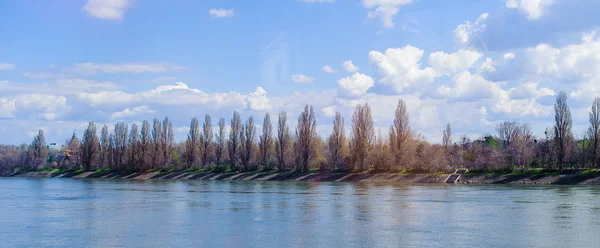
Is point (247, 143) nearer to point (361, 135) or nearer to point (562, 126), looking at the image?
point (361, 135)

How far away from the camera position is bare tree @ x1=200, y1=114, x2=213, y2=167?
111125 millimetres

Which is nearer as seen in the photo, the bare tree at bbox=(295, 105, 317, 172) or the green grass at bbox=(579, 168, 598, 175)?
the green grass at bbox=(579, 168, 598, 175)

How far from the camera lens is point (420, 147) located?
88812 mm

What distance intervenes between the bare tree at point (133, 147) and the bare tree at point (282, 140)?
100 ft

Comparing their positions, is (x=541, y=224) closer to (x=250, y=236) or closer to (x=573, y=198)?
(x=250, y=236)

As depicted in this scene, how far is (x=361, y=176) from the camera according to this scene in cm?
8881

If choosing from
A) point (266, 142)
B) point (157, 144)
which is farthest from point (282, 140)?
point (157, 144)


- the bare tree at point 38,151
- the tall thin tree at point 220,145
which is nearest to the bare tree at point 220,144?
the tall thin tree at point 220,145

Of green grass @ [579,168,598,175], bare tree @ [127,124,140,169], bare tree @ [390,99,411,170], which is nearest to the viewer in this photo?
green grass @ [579,168,598,175]

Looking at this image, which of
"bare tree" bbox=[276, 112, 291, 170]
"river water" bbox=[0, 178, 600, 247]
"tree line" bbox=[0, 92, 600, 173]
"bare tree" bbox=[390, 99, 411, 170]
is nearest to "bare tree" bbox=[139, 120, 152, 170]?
"tree line" bbox=[0, 92, 600, 173]

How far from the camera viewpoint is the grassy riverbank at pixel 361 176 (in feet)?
238

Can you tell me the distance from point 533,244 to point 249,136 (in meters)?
86.0

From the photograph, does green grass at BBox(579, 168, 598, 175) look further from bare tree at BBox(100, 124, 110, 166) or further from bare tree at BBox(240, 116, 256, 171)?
bare tree at BBox(100, 124, 110, 166)

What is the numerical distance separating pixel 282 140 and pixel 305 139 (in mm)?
6696
